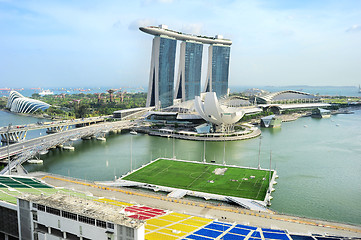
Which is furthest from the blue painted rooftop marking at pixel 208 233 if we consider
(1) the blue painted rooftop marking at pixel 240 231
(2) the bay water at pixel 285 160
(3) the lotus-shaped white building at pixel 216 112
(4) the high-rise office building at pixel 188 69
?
(4) the high-rise office building at pixel 188 69

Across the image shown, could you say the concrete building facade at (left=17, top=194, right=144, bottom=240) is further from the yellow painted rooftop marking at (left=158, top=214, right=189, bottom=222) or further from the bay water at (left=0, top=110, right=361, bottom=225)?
the bay water at (left=0, top=110, right=361, bottom=225)

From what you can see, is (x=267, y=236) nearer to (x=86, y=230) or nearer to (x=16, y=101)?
(x=86, y=230)

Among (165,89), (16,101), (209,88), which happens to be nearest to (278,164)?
(165,89)

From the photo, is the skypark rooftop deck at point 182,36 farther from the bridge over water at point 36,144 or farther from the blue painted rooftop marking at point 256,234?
the blue painted rooftop marking at point 256,234

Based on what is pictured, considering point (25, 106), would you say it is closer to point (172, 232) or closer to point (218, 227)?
point (172, 232)

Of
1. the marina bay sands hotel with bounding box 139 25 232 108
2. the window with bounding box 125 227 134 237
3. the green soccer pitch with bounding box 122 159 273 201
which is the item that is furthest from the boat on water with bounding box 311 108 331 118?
the window with bounding box 125 227 134 237

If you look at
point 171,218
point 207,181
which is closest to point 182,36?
point 207,181

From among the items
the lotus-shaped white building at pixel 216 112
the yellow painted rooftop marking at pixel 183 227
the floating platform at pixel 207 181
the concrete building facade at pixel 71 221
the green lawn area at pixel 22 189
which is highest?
the lotus-shaped white building at pixel 216 112
